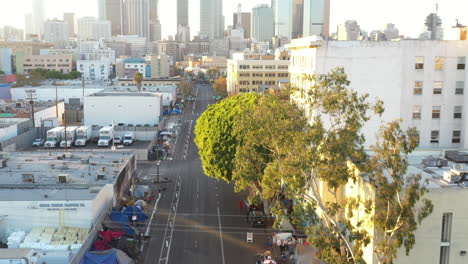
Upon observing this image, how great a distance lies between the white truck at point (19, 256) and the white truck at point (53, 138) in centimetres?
3018

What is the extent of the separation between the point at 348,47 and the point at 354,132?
52.6ft

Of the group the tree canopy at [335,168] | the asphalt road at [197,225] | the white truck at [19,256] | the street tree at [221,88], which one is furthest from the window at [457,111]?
the street tree at [221,88]

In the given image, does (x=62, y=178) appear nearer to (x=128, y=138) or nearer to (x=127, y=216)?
(x=127, y=216)

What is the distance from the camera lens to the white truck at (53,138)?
165 ft

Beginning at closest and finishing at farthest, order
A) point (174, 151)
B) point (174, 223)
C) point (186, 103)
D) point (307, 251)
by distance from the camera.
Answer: point (307, 251) < point (174, 223) < point (174, 151) < point (186, 103)

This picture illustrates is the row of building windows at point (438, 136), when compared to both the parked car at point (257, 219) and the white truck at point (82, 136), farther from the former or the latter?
the white truck at point (82, 136)

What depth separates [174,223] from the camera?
103 ft

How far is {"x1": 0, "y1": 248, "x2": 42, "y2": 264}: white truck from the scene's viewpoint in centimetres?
2050

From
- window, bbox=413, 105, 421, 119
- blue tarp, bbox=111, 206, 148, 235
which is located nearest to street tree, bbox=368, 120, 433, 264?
blue tarp, bbox=111, 206, 148, 235

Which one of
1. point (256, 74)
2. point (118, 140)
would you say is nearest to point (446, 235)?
point (118, 140)

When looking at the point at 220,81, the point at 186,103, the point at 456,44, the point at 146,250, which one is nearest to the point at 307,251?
the point at 146,250

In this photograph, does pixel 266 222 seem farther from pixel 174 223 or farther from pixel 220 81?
pixel 220 81

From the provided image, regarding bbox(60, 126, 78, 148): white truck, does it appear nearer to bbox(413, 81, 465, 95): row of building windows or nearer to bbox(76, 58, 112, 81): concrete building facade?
bbox(413, 81, 465, 95): row of building windows

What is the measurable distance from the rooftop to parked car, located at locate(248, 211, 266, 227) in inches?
330
